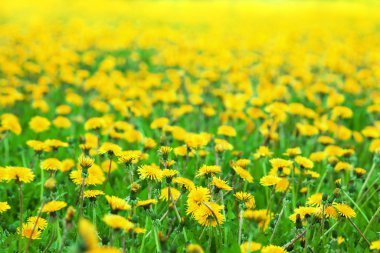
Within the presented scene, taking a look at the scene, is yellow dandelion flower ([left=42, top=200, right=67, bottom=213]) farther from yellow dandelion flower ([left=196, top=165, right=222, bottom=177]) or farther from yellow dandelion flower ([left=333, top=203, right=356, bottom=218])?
yellow dandelion flower ([left=333, top=203, right=356, bottom=218])

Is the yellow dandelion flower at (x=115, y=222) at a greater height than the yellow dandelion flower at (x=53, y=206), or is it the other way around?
the yellow dandelion flower at (x=115, y=222)

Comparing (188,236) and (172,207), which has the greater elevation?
(172,207)

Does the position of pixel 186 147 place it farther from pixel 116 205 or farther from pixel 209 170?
pixel 116 205

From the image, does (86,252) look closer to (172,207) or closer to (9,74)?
(172,207)

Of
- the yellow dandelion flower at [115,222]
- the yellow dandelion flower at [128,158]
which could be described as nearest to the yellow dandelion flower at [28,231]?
the yellow dandelion flower at [128,158]

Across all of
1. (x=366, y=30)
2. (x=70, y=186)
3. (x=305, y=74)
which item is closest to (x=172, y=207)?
(x=70, y=186)

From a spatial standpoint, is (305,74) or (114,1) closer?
(305,74)

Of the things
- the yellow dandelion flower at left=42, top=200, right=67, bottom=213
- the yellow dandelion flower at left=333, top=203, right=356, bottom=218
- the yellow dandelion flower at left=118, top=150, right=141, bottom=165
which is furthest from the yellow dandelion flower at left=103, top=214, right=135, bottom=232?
the yellow dandelion flower at left=333, top=203, right=356, bottom=218

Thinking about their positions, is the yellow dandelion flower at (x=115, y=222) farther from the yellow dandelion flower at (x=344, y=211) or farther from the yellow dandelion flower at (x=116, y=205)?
the yellow dandelion flower at (x=344, y=211)
